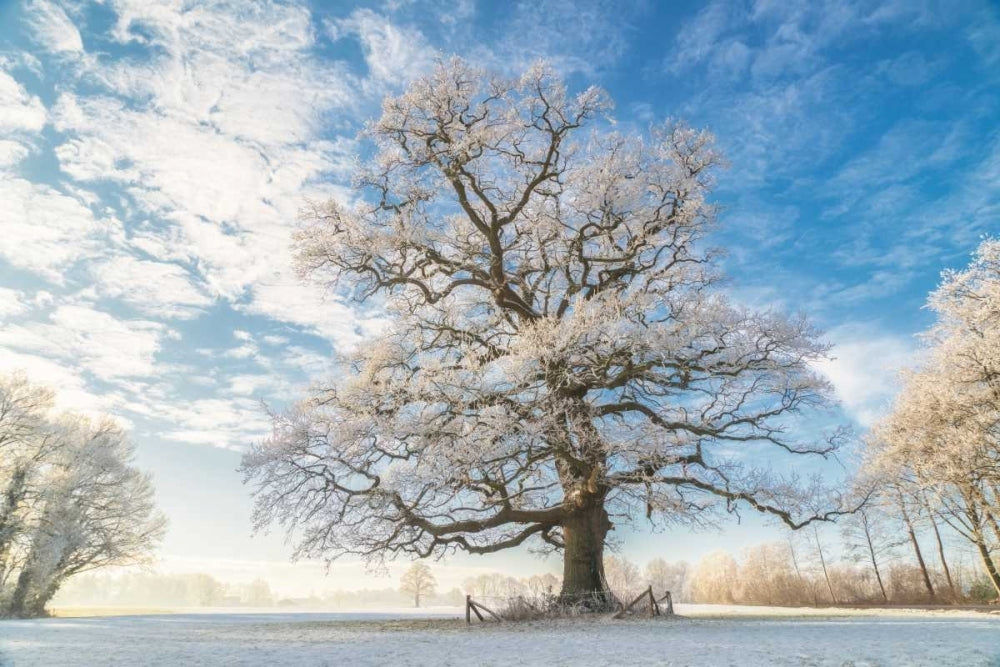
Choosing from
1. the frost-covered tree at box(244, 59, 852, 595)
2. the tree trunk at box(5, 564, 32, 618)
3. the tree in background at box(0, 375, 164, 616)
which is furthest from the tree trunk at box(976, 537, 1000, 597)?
the tree trunk at box(5, 564, 32, 618)

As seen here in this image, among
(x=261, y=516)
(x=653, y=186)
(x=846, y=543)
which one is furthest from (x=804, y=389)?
(x=846, y=543)

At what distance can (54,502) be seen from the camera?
1081 inches

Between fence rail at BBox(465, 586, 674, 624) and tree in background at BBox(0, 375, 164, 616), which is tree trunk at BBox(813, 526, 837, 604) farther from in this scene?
tree in background at BBox(0, 375, 164, 616)

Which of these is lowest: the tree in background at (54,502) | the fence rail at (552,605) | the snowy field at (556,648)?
the snowy field at (556,648)

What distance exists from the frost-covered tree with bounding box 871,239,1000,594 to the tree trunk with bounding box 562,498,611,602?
15010 millimetres

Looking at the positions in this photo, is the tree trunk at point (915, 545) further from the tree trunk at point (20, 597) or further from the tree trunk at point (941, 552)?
the tree trunk at point (20, 597)

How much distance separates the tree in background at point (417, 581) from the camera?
61250 mm

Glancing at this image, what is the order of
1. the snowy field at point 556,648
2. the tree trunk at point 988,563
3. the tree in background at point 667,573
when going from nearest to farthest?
1. the snowy field at point 556,648
2. the tree trunk at point 988,563
3. the tree in background at point 667,573

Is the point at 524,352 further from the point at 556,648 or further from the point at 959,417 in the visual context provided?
the point at 959,417

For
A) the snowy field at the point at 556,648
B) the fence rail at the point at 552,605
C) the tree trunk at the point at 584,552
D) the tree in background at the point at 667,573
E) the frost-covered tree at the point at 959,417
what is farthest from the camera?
the tree in background at the point at 667,573

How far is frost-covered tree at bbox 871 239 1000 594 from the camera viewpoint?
65.9ft

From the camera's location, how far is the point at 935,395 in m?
22.8

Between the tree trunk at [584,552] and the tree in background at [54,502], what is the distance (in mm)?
25681

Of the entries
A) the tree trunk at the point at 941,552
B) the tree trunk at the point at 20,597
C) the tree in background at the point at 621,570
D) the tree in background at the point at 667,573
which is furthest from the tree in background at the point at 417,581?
the tree trunk at the point at 941,552
